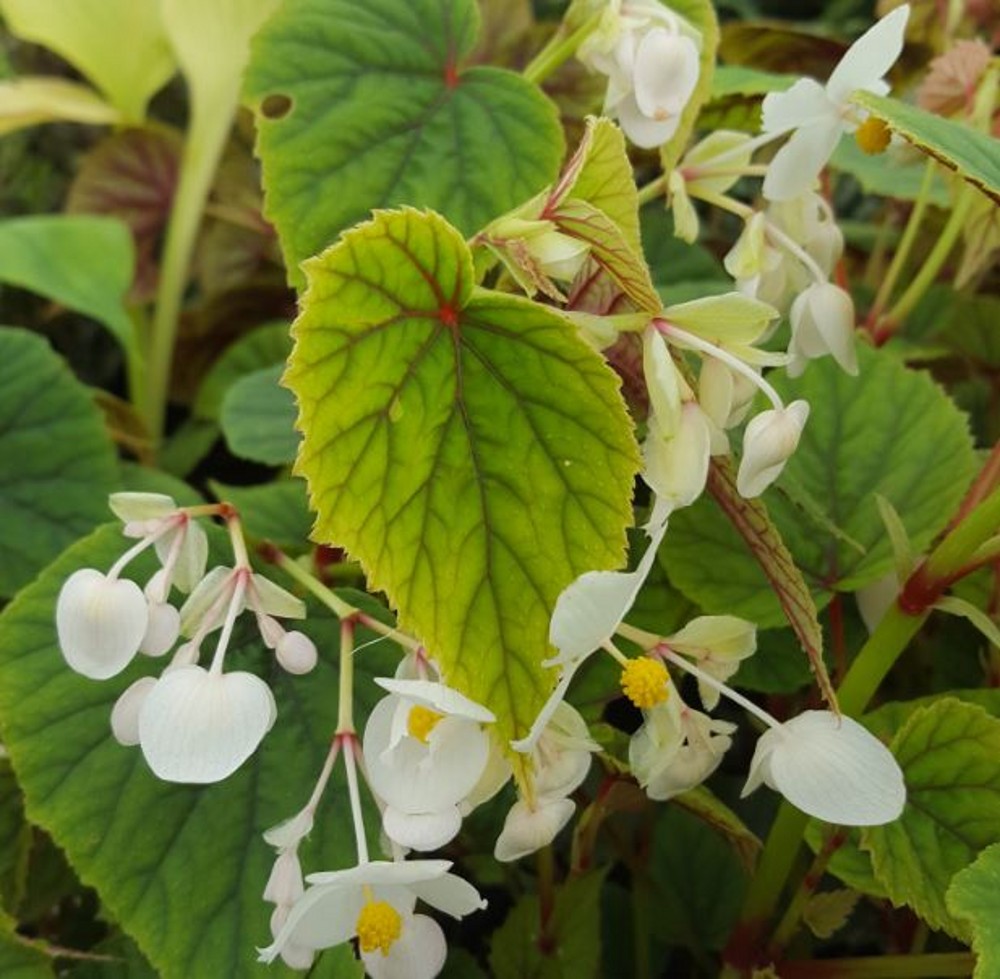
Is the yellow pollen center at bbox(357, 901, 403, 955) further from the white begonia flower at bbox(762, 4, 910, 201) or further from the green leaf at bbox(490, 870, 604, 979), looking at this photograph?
the white begonia flower at bbox(762, 4, 910, 201)

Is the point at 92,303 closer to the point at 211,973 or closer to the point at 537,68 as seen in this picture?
the point at 537,68

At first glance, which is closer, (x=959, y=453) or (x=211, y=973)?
(x=211, y=973)

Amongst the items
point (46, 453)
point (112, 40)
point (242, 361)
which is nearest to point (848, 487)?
point (46, 453)

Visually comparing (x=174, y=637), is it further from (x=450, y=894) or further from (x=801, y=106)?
(x=801, y=106)

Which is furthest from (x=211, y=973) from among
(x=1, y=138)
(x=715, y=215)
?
(x=1, y=138)

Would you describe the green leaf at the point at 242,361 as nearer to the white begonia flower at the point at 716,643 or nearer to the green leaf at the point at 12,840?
the green leaf at the point at 12,840

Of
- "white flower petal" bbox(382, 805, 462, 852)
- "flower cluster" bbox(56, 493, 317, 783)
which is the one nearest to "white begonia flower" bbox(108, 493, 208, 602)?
"flower cluster" bbox(56, 493, 317, 783)
